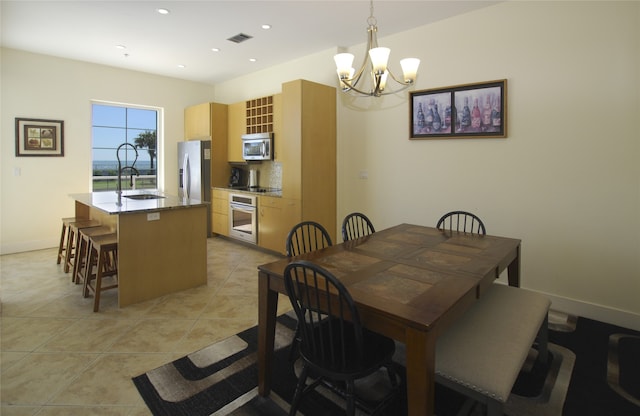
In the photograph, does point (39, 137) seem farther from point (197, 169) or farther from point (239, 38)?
point (239, 38)

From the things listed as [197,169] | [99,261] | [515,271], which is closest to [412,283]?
[515,271]

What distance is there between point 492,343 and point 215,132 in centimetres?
541

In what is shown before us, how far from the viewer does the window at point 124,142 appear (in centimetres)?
568

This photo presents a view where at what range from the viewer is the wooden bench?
56.3 inches

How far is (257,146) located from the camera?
530 centimetres

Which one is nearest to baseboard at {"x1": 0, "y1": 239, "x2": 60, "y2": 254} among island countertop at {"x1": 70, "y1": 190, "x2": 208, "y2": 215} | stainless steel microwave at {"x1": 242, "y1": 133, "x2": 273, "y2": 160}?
island countertop at {"x1": 70, "y1": 190, "x2": 208, "y2": 215}

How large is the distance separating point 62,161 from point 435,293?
586 cm

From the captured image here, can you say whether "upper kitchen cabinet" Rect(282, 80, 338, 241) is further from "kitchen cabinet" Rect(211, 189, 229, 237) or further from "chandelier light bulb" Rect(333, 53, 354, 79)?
"chandelier light bulb" Rect(333, 53, 354, 79)

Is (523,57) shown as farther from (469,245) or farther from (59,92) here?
(59,92)

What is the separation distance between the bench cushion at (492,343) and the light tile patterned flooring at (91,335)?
161 cm

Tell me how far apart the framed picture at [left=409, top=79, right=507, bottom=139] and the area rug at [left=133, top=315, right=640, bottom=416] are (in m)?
2.00

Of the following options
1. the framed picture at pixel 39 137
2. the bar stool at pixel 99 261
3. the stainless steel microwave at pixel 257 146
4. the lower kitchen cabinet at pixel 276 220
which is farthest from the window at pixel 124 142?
the bar stool at pixel 99 261

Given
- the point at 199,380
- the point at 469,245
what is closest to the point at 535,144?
the point at 469,245

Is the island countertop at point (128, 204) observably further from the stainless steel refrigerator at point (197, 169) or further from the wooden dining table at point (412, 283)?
the stainless steel refrigerator at point (197, 169)
